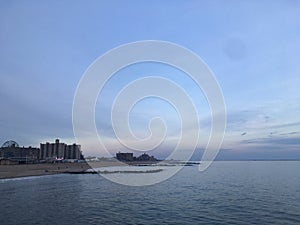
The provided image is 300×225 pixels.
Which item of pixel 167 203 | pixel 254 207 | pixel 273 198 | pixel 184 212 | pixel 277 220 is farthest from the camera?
pixel 273 198

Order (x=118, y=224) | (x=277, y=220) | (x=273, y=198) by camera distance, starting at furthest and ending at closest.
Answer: (x=273, y=198), (x=277, y=220), (x=118, y=224)

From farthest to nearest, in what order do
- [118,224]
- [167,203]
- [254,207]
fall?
[167,203]
[254,207]
[118,224]

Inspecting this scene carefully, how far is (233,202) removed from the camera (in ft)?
135

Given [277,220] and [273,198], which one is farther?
[273,198]

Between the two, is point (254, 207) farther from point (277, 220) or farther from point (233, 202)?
point (277, 220)

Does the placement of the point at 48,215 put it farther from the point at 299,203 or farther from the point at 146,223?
the point at 299,203

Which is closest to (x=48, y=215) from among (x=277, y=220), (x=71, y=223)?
(x=71, y=223)

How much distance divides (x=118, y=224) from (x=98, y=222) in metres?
2.06

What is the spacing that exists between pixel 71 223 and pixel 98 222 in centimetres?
249

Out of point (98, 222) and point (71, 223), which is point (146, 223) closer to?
point (98, 222)

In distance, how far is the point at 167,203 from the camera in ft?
134

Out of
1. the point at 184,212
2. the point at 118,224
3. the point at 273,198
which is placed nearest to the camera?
the point at 118,224

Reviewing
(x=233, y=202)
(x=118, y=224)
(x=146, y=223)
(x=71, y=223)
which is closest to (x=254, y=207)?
(x=233, y=202)

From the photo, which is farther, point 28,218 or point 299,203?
point 299,203
